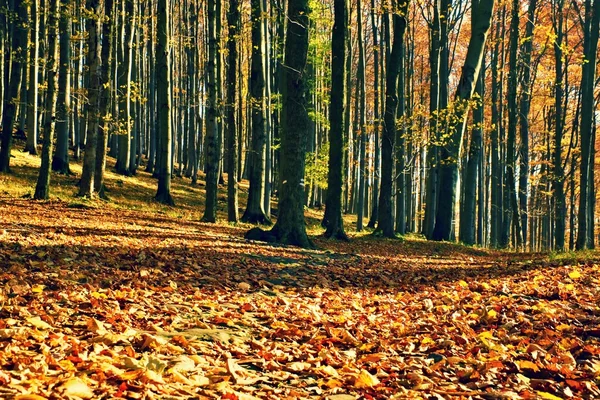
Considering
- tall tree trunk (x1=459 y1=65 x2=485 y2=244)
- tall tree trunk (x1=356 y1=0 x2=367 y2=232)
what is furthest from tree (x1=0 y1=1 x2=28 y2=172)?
tall tree trunk (x1=459 y1=65 x2=485 y2=244)

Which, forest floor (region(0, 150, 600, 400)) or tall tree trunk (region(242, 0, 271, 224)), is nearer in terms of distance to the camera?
forest floor (region(0, 150, 600, 400))

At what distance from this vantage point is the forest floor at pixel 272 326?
2.93 m

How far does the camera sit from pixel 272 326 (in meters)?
4.50

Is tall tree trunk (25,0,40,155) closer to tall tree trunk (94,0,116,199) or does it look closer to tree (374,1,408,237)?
tall tree trunk (94,0,116,199)

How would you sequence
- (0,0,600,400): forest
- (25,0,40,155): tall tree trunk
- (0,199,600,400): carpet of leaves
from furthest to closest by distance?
(25,0,40,155): tall tree trunk < (0,0,600,400): forest < (0,199,600,400): carpet of leaves

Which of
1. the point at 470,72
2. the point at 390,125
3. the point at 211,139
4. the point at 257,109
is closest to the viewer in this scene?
the point at 211,139

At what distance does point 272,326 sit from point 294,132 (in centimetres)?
634

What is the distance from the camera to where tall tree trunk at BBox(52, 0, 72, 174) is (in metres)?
16.0

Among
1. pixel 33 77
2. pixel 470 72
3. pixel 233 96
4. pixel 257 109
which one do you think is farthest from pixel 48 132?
pixel 470 72

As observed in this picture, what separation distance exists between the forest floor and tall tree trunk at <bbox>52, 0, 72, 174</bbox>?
9215 mm

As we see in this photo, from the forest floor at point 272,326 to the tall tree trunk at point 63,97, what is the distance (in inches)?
363

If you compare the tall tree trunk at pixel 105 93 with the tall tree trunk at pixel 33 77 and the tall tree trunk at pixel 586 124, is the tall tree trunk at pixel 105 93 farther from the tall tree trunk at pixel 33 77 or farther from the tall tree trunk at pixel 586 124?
the tall tree trunk at pixel 586 124

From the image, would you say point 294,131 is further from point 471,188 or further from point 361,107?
point 361,107

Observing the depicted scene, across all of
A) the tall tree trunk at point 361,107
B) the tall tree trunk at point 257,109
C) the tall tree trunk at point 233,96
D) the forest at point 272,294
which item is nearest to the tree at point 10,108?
the forest at point 272,294
